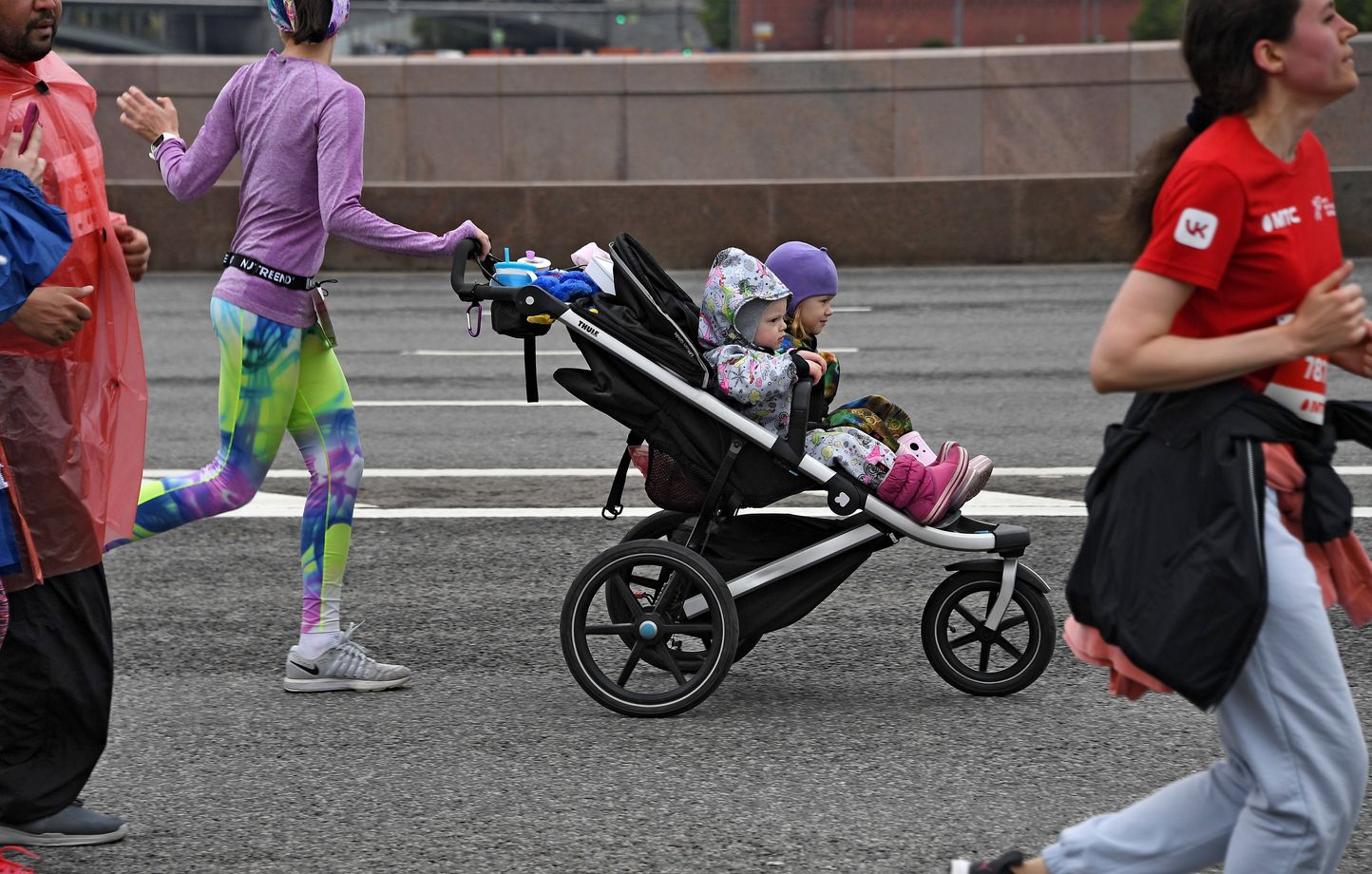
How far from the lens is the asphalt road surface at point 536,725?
409 centimetres

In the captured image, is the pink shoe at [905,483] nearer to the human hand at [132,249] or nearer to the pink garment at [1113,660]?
the pink garment at [1113,660]

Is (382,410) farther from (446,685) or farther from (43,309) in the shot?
(43,309)

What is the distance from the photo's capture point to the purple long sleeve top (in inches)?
196

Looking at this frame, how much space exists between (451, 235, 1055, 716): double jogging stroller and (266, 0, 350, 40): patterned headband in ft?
2.62

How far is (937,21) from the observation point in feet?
270

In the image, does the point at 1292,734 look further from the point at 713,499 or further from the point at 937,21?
the point at 937,21

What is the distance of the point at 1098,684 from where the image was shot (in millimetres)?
5199

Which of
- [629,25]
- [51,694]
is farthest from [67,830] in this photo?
[629,25]

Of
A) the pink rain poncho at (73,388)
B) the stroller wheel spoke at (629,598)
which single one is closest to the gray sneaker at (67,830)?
the pink rain poncho at (73,388)

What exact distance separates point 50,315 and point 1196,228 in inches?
91.0

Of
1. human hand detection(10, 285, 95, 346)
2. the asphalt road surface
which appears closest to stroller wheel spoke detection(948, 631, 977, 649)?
the asphalt road surface

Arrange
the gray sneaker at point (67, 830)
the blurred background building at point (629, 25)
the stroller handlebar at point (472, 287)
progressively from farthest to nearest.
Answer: the blurred background building at point (629, 25)
the stroller handlebar at point (472, 287)
the gray sneaker at point (67, 830)

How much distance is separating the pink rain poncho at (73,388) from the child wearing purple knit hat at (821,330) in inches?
69.7

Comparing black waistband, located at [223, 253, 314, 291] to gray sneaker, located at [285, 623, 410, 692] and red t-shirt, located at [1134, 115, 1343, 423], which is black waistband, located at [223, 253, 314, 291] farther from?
red t-shirt, located at [1134, 115, 1343, 423]
